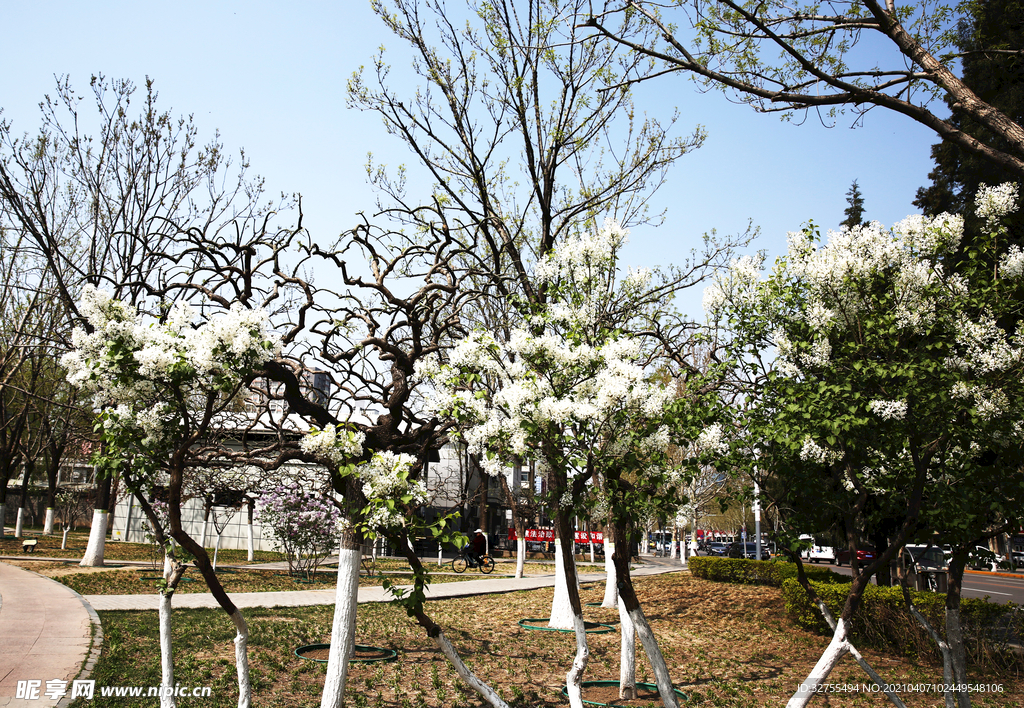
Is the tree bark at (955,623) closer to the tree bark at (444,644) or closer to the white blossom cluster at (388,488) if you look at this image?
the tree bark at (444,644)

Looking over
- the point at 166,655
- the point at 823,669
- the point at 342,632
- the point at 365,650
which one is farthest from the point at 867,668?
the point at 365,650

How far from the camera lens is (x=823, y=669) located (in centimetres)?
498

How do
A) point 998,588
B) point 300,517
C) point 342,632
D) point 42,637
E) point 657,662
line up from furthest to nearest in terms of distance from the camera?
point 998,588, point 300,517, point 42,637, point 342,632, point 657,662

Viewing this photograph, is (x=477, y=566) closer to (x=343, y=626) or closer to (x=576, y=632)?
(x=343, y=626)

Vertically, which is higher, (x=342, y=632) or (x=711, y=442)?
(x=711, y=442)

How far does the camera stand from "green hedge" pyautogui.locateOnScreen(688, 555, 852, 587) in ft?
45.9

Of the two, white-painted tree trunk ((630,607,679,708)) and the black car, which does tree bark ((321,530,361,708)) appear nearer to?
white-painted tree trunk ((630,607,679,708))

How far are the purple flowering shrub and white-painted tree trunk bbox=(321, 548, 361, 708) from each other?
10.5 metres

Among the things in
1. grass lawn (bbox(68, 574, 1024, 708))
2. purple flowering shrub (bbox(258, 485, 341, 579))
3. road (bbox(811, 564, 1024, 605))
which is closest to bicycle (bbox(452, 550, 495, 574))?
purple flowering shrub (bbox(258, 485, 341, 579))

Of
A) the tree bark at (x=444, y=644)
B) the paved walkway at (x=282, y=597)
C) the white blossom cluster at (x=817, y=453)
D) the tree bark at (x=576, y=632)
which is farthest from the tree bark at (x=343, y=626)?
the white blossom cluster at (x=817, y=453)

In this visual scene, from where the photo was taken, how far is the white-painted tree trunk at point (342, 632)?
577 cm

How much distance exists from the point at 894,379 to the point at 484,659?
6.13m

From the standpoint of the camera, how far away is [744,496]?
510cm

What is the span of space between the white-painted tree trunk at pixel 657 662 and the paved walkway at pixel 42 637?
5249 mm
